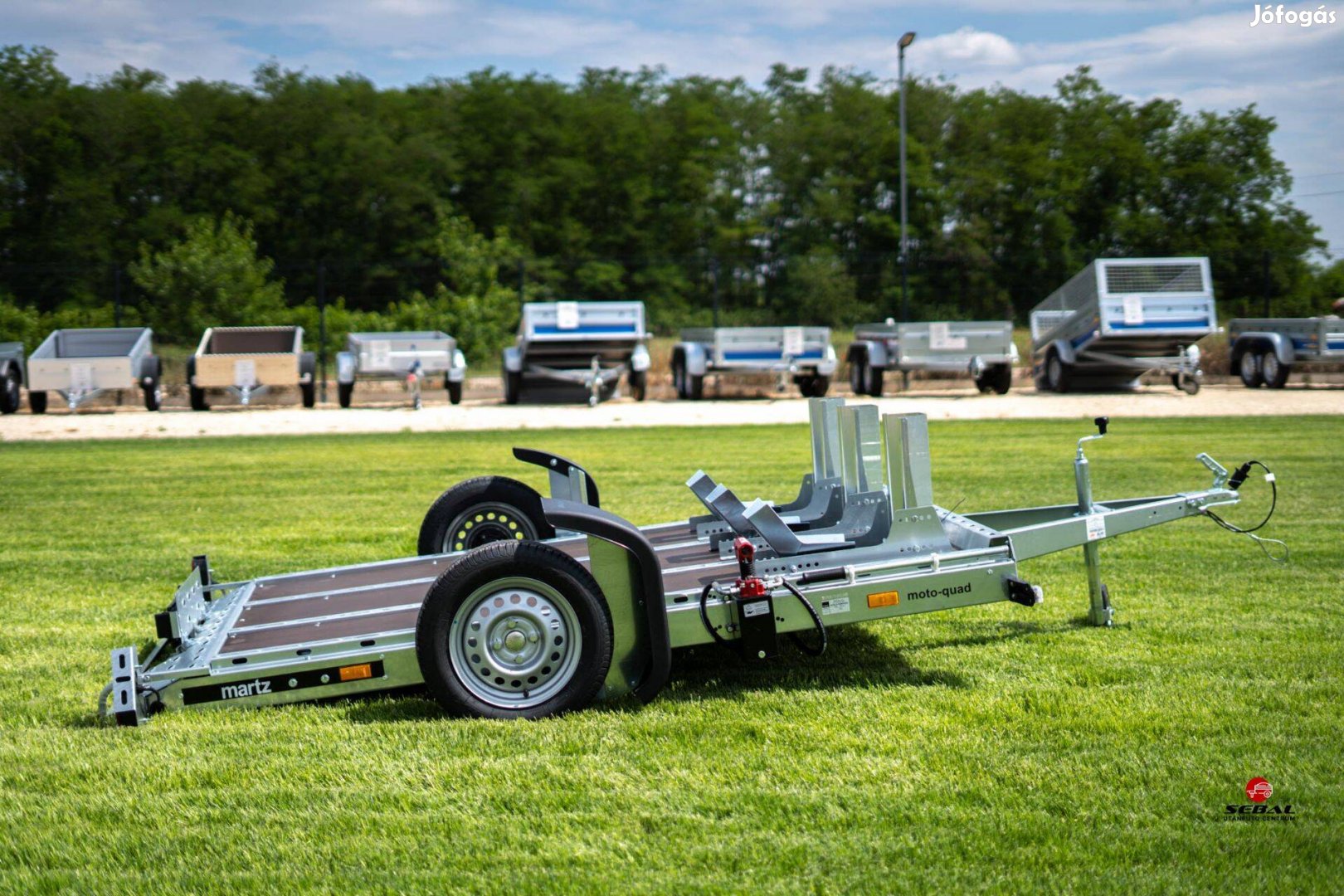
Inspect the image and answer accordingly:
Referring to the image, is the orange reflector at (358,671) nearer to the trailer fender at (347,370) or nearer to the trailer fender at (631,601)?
the trailer fender at (631,601)

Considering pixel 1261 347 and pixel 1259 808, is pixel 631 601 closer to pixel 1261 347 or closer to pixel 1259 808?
pixel 1259 808

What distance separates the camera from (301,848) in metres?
3.63

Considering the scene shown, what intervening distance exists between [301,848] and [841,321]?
38181mm

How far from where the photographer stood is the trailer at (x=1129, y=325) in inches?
947

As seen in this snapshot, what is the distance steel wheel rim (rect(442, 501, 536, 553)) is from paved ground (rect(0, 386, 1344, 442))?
12.2m

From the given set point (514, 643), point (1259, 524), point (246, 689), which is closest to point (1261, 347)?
point (1259, 524)

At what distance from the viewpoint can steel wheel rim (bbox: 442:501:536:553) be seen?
651 cm

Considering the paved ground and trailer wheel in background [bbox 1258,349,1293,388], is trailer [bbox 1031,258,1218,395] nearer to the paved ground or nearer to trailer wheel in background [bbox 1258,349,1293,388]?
the paved ground

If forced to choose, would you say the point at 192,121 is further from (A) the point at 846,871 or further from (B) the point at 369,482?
(A) the point at 846,871

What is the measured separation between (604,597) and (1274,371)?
957 inches

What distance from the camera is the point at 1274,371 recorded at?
25.6m

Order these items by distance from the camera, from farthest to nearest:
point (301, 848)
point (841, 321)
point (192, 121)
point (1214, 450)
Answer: point (192, 121) < point (841, 321) < point (1214, 450) < point (301, 848)

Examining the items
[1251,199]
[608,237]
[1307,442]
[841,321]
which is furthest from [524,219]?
[1307,442]

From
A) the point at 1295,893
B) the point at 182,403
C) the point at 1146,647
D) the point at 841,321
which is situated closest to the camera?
the point at 1295,893
